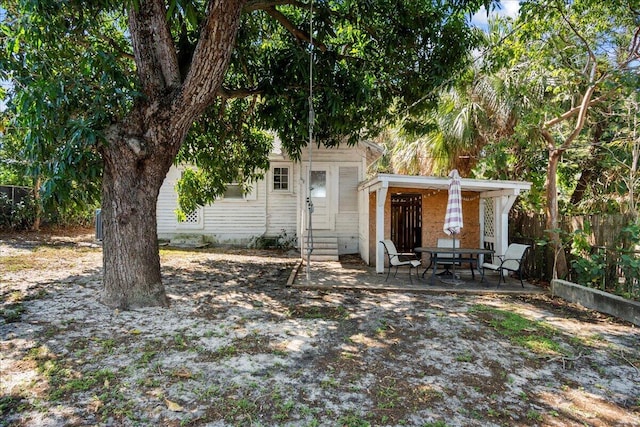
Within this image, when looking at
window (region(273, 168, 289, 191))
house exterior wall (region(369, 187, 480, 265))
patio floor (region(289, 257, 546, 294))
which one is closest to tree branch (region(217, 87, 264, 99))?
patio floor (region(289, 257, 546, 294))

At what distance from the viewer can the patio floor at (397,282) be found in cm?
702

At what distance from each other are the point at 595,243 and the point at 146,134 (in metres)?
7.78

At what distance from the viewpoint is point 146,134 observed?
483 centimetres

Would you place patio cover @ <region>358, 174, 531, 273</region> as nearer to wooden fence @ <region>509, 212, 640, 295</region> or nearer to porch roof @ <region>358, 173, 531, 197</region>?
porch roof @ <region>358, 173, 531, 197</region>

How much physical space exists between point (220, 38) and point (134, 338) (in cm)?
384

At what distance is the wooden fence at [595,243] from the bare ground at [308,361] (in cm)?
111

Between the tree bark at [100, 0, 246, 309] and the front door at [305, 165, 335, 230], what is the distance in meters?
6.82

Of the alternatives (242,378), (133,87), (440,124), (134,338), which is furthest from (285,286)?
(440,124)

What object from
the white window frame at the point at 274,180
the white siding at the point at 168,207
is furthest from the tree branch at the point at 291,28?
the white siding at the point at 168,207

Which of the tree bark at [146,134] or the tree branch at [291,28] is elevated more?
the tree branch at [291,28]

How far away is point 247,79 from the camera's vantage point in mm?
7461

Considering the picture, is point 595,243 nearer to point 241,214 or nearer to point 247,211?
point 247,211

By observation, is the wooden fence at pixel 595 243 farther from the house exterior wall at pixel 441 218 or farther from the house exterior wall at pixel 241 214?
the house exterior wall at pixel 241 214

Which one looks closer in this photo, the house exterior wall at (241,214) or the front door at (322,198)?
the front door at (322,198)
